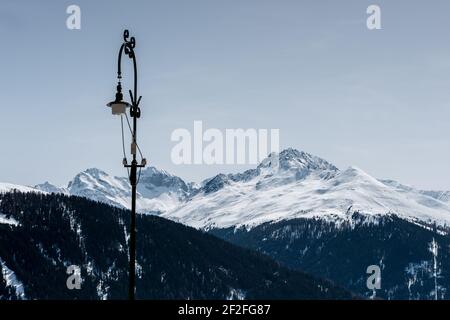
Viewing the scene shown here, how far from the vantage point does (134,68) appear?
2844cm

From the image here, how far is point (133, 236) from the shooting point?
2655 centimetres
